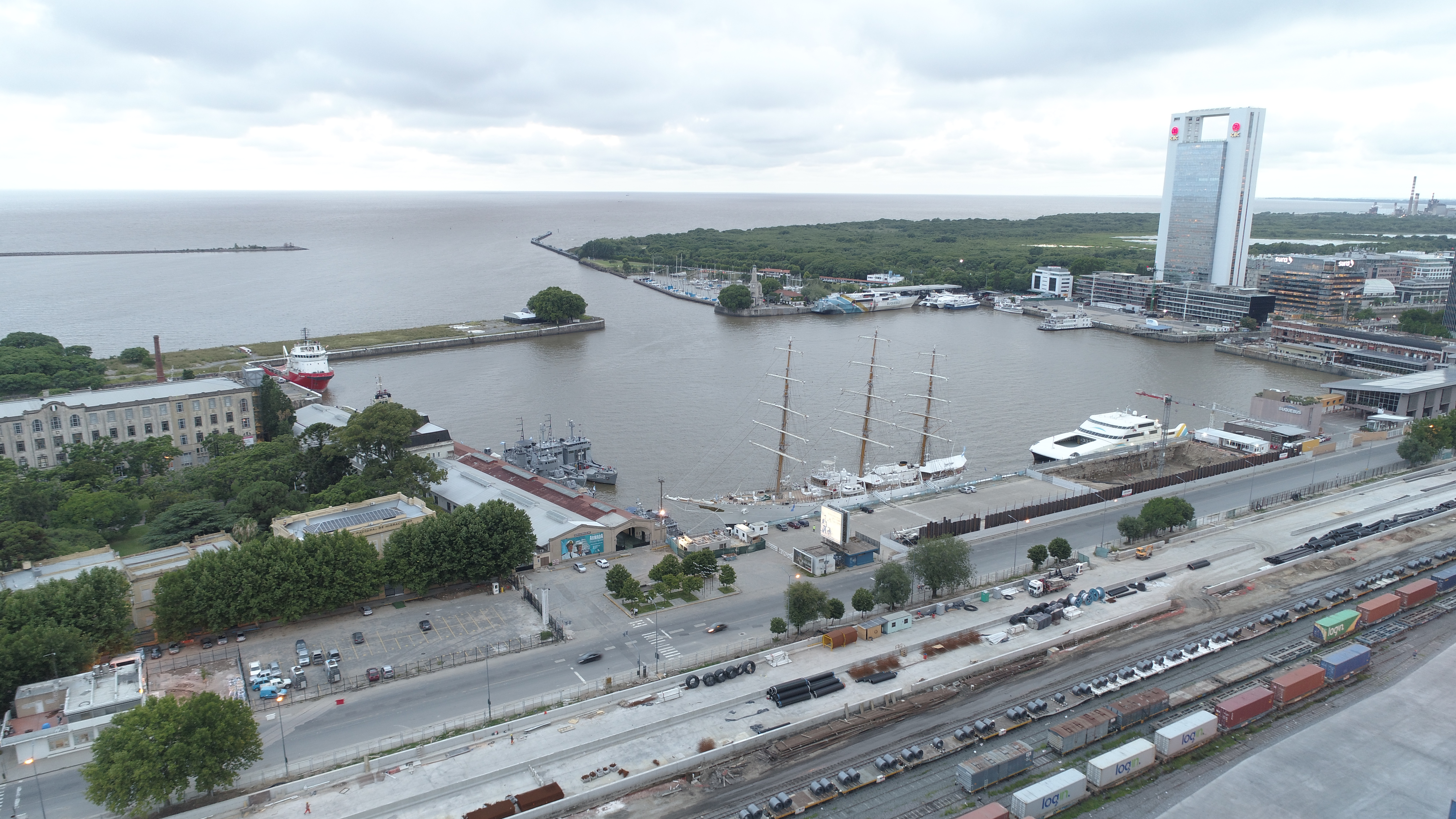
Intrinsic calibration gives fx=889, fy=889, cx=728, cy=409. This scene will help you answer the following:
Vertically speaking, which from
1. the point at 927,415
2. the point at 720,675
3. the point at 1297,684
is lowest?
the point at 720,675

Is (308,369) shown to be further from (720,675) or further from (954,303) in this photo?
(954,303)

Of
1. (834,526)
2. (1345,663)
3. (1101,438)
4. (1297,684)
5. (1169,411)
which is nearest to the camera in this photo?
(1297,684)

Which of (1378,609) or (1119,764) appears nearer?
(1119,764)

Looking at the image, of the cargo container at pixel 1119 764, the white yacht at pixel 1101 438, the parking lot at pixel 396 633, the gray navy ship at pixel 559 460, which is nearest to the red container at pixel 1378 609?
the cargo container at pixel 1119 764

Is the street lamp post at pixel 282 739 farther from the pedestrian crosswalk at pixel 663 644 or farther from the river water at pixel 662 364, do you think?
the river water at pixel 662 364

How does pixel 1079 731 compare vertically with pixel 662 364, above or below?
below

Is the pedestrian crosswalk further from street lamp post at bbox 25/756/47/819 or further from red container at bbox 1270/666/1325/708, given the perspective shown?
red container at bbox 1270/666/1325/708

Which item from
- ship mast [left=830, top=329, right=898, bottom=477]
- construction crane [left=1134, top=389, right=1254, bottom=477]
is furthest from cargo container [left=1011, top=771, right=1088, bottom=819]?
construction crane [left=1134, top=389, right=1254, bottom=477]

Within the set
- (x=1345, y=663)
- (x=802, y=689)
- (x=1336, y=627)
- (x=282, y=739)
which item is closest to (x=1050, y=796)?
(x=802, y=689)
